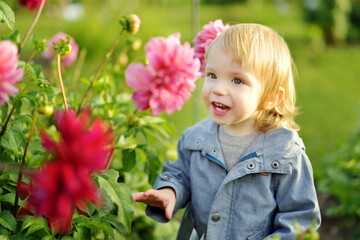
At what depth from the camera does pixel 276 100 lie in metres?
1.42

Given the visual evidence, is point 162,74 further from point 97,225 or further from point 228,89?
point 97,225

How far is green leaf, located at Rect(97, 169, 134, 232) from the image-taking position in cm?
131

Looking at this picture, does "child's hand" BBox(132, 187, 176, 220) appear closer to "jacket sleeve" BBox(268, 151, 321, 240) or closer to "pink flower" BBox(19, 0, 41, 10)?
"jacket sleeve" BBox(268, 151, 321, 240)

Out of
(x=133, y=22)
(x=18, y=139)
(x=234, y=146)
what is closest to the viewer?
(x=18, y=139)

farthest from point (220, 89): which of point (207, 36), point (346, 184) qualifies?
point (346, 184)

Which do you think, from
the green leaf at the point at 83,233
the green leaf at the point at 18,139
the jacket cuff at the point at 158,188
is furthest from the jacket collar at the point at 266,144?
the green leaf at the point at 18,139

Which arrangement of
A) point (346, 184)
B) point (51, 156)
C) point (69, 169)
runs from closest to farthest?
point (69, 169)
point (51, 156)
point (346, 184)

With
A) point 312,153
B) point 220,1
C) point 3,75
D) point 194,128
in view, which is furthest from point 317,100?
point 220,1

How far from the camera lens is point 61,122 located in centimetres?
76

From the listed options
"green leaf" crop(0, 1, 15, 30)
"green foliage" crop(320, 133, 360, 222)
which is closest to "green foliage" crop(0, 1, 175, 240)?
"green leaf" crop(0, 1, 15, 30)

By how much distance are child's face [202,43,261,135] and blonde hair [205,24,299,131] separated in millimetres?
22

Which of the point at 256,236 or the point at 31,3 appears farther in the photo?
the point at 31,3

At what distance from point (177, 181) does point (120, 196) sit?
0.24 meters

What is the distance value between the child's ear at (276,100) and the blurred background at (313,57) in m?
0.27
